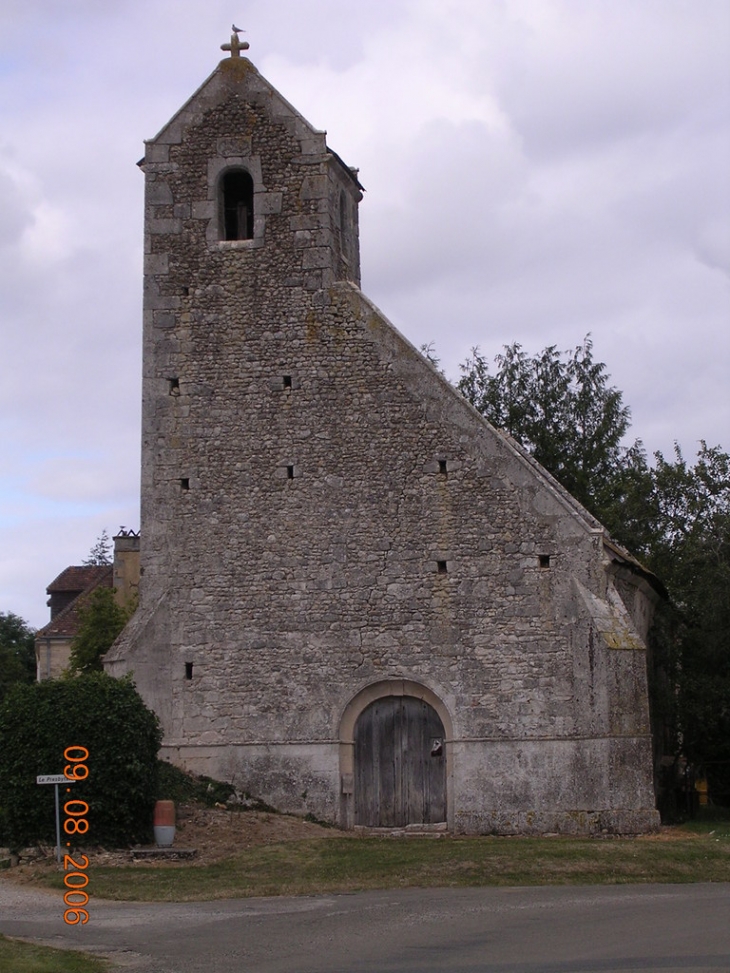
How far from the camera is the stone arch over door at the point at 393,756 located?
74.0ft

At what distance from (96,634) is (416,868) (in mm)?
18253

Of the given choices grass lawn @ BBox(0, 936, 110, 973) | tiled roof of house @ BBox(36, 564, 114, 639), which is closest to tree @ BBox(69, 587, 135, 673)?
tiled roof of house @ BBox(36, 564, 114, 639)

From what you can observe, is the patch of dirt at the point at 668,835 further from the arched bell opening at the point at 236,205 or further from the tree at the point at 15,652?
the tree at the point at 15,652

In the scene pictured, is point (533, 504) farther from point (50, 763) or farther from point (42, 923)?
point (42, 923)

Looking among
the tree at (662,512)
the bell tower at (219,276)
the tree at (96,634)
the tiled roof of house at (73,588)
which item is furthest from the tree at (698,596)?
the tiled roof of house at (73,588)

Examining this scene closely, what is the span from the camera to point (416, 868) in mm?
17891

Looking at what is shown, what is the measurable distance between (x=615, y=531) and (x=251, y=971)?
21070 millimetres

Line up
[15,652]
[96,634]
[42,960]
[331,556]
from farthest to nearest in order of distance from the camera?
[15,652] < [96,634] < [331,556] < [42,960]

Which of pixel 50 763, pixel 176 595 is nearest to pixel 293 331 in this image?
pixel 176 595

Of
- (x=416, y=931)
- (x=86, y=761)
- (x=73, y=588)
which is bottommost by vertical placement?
(x=416, y=931)

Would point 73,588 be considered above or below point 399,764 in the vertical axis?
above

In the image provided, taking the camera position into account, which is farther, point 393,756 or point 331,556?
point 331,556

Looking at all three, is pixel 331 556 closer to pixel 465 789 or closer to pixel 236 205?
pixel 465 789

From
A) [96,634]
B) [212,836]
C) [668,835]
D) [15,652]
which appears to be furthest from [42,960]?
[15,652]
